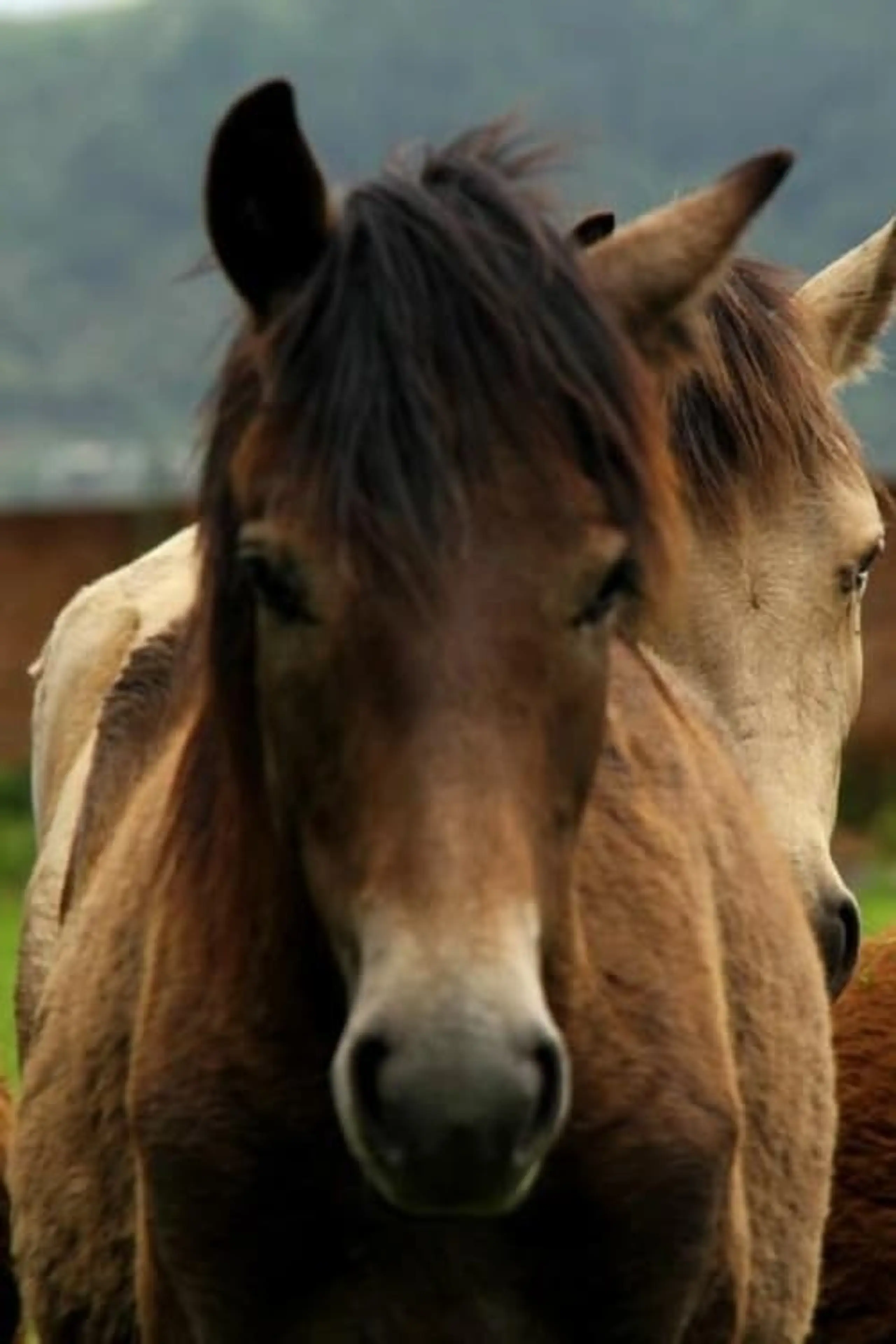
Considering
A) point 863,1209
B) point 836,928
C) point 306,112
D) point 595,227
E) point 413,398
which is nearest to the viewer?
point 413,398

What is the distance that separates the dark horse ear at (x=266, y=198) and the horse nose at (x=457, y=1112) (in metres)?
1.02

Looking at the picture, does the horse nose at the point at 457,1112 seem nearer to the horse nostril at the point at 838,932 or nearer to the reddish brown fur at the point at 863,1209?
the horse nostril at the point at 838,932

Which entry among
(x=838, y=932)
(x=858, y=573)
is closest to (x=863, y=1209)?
(x=838, y=932)

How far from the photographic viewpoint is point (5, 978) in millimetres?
12594

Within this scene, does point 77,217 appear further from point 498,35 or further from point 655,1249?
point 655,1249

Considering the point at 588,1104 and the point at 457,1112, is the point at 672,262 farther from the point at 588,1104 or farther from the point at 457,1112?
the point at 457,1112

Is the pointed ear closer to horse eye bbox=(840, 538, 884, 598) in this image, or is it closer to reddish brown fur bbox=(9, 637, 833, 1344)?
horse eye bbox=(840, 538, 884, 598)

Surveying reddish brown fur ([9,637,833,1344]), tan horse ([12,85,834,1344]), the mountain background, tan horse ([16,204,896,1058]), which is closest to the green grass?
tan horse ([16,204,896,1058])

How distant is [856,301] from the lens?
6.61 metres

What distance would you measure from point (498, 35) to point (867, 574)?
175m

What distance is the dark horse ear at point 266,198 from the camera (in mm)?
4020

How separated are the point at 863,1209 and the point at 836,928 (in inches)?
40.6

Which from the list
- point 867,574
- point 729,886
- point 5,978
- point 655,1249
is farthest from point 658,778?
point 5,978

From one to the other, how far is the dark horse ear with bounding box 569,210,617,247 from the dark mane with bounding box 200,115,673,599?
1.81 ft
